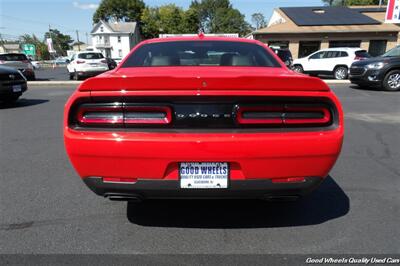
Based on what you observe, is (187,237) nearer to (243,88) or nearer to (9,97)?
(243,88)

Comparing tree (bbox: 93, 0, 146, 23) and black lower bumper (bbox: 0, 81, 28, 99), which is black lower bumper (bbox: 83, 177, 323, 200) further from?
tree (bbox: 93, 0, 146, 23)

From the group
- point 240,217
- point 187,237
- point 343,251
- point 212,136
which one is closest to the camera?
point 212,136

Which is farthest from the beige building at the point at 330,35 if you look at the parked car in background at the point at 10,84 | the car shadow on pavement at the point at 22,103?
the parked car in background at the point at 10,84

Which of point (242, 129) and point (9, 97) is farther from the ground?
point (242, 129)

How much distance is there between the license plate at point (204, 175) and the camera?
2.29m

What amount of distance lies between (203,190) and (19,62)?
18.9 m

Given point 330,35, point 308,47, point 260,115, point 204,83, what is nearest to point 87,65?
point 204,83

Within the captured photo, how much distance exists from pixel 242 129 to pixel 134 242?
1.24 meters

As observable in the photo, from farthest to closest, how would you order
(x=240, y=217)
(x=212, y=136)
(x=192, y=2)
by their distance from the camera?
(x=192, y=2), (x=240, y=217), (x=212, y=136)

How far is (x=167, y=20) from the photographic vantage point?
76500mm

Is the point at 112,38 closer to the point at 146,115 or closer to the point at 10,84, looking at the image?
the point at 10,84

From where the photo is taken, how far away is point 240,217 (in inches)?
117

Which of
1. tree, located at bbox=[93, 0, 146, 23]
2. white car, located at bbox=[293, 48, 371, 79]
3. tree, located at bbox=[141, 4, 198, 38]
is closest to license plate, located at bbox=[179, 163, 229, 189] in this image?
white car, located at bbox=[293, 48, 371, 79]
